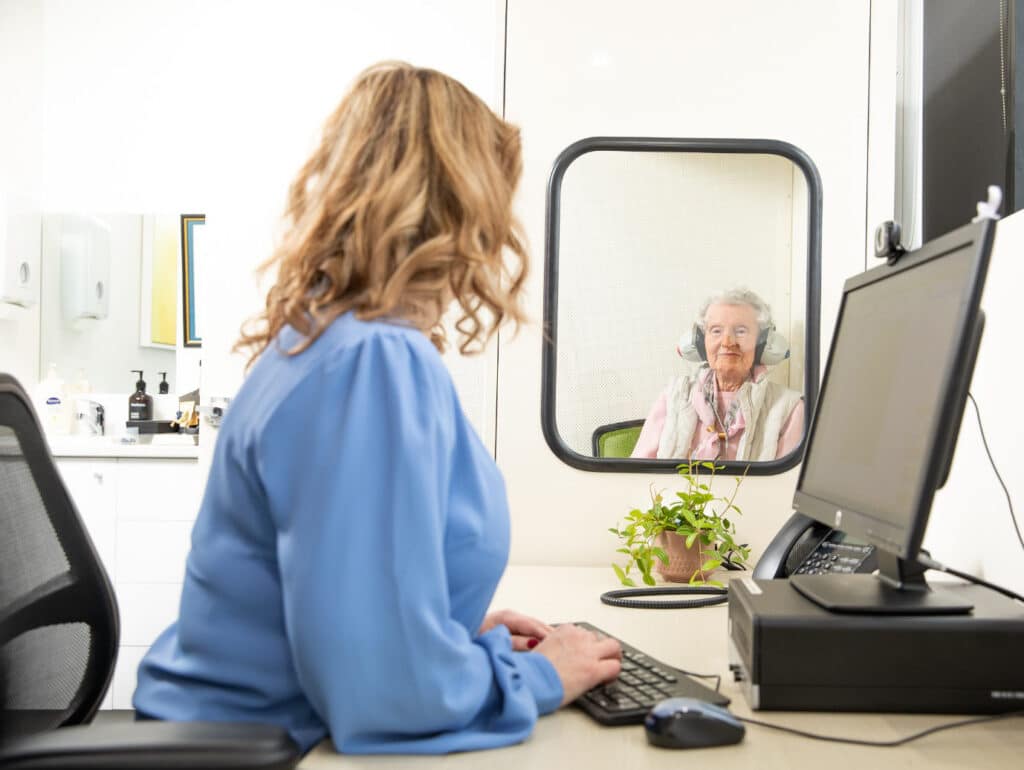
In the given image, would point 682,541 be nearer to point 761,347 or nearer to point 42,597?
point 761,347

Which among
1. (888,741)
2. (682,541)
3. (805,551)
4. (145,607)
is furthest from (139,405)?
(888,741)

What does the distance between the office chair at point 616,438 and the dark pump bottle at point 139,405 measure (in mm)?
2734

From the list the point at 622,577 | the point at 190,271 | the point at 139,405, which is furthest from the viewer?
the point at 190,271

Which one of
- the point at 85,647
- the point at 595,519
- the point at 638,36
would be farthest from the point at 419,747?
the point at 638,36

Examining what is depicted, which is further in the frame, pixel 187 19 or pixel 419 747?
pixel 187 19

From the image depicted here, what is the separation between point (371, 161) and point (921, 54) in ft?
5.21

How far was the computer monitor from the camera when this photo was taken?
846 mm

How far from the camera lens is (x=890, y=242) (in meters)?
1.08

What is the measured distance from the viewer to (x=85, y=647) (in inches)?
50.9

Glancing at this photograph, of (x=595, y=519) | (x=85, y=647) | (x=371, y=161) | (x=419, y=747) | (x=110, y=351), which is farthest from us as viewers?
(x=110, y=351)

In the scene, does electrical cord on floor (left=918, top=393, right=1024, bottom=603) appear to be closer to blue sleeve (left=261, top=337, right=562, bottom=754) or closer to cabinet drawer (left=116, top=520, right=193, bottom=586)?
blue sleeve (left=261, top=337, right=562, bottom=754)

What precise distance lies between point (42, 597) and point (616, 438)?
43.8 inches

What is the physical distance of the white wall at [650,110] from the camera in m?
1.94

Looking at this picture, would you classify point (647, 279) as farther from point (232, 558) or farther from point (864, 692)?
point (232, 558)
